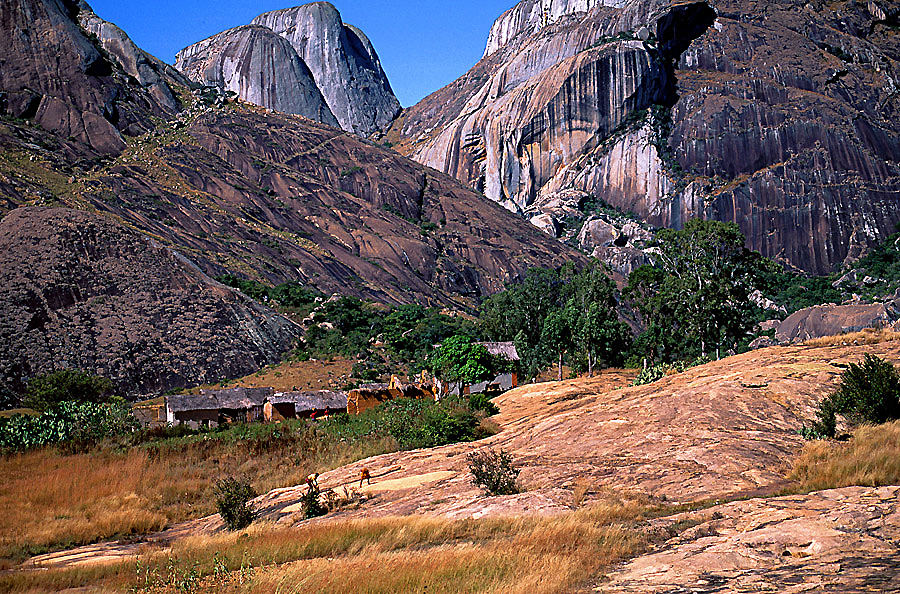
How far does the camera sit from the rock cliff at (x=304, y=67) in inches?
5945

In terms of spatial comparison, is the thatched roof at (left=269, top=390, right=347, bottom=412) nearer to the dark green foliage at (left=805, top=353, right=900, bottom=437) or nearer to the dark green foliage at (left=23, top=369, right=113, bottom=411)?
the dark green foliage at (left=23, top=369, right=113, bottom=411)

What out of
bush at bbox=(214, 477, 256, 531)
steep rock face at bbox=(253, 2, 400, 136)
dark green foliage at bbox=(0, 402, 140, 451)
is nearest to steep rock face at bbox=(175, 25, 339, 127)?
steep rock face at bbox=(253, 2, 400, 136)

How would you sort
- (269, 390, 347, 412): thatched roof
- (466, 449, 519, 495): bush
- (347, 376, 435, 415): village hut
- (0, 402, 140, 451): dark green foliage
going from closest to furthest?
(466, 449, 519, 495): bush
(0, 402, 140, 451): dark green foliage
(269, 390, 347, 412): thatched roof
(347, 376, 435, 415): village hut

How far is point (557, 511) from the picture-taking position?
9.83m

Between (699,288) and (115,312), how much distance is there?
3674cm

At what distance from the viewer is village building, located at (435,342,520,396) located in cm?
3841

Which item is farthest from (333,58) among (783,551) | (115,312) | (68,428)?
(783,551)

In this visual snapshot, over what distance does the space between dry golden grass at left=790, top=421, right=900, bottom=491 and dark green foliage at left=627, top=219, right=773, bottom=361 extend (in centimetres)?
2227

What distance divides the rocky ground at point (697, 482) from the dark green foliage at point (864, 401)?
0.67 metres

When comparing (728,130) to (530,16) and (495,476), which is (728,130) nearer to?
(530,16)

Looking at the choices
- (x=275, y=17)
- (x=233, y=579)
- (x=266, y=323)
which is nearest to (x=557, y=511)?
(x=233, y=579)

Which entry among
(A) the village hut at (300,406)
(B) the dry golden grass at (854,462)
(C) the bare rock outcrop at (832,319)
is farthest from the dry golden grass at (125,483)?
(C) the bare rock outcrop at (832,319)

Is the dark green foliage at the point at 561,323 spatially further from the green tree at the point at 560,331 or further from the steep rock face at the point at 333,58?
the steep rock face at the point at 333,58

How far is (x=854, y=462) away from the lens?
10141 mm
